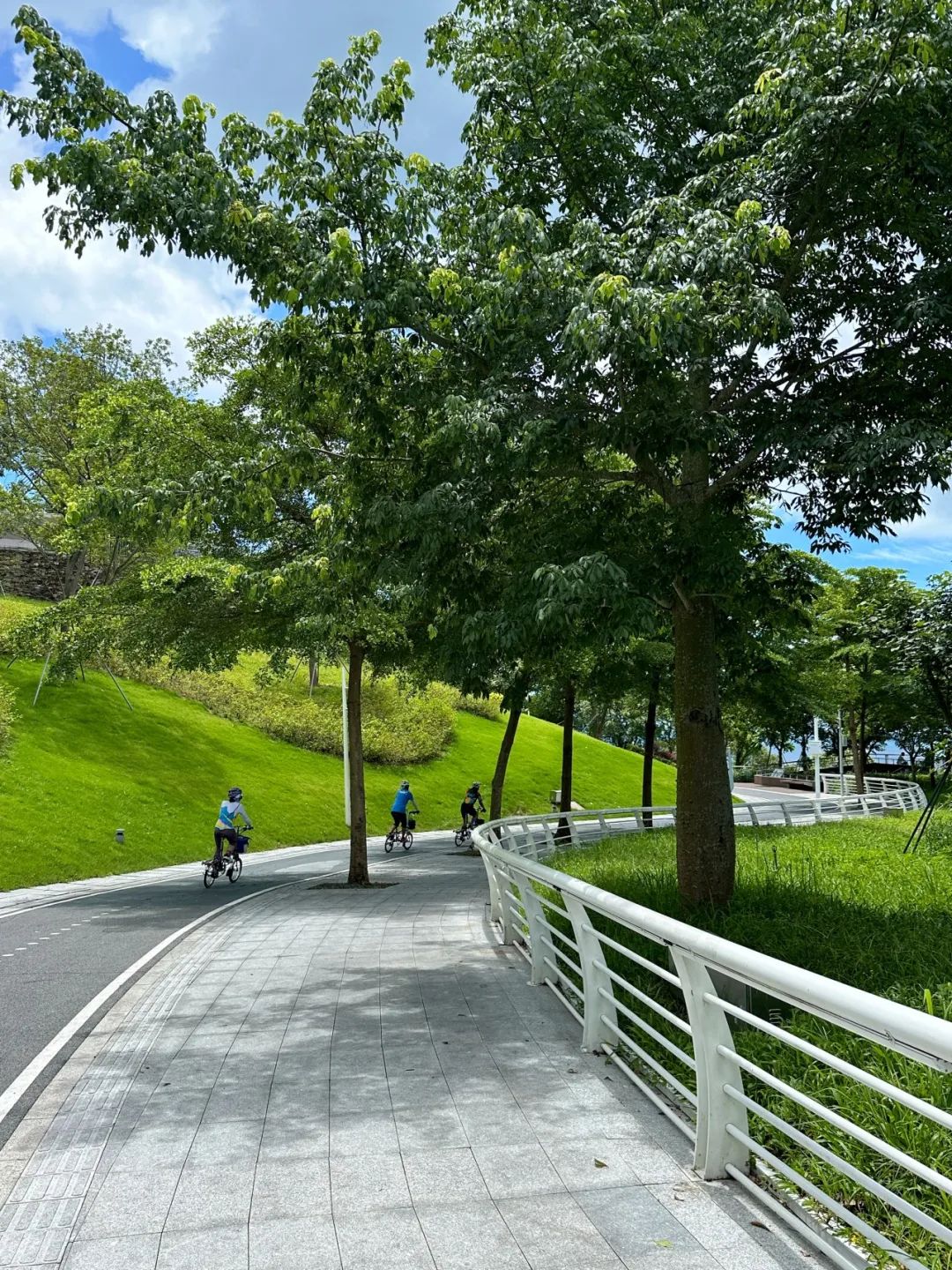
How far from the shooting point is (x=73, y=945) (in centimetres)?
1176

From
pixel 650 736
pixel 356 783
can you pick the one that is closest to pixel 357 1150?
pixel 356 783

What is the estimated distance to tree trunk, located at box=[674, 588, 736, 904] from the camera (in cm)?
993

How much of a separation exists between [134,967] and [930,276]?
9.85 metres

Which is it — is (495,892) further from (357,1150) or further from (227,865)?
(227,865)

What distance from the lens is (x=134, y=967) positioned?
10039 millimetres

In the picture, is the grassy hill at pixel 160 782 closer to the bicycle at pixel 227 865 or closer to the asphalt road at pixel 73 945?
the asphalt road at pixel 73 945

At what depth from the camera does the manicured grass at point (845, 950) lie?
4281 mm

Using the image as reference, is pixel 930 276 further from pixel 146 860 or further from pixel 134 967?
pixel 146 860

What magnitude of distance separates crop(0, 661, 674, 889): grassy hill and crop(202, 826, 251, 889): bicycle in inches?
147

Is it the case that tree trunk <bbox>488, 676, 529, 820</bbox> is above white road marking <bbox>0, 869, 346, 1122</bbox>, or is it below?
above

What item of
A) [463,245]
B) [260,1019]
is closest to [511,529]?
[463,245]

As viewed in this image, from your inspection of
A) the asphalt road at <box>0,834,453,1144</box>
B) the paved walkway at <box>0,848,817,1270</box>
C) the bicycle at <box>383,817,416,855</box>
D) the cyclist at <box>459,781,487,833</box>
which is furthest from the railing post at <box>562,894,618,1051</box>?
the bicycle at <box>383,817,416,855</box>

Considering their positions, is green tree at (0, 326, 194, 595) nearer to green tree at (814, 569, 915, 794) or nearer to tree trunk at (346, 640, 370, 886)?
tree trunk at (346, 640, 370, 886)

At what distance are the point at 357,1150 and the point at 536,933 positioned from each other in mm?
3720
